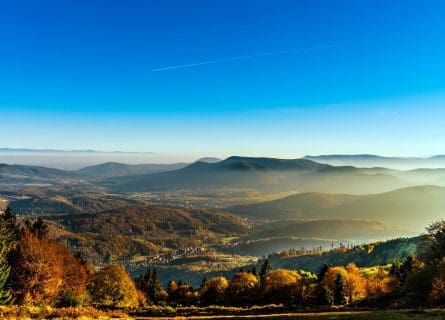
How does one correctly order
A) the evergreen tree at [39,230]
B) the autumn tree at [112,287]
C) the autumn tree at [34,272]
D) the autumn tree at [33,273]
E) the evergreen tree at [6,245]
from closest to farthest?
the evergreen tree at [6,245] → the autumn tree at [34,272] → the autumn tree at [33,273] → the evergreen tree at [39,230] → the autumn tree at [112,287]

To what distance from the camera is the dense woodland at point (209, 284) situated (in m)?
60.6

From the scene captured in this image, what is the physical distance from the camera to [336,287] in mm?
86750

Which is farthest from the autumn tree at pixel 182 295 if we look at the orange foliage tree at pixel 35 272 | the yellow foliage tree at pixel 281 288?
the orange foliage tree at pixel 35 272

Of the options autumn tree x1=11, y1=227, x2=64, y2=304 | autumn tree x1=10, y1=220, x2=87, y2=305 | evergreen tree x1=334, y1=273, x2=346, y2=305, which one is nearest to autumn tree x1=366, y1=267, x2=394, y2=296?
evergreen tree x1=334, y1=273, x2=346, y2=305

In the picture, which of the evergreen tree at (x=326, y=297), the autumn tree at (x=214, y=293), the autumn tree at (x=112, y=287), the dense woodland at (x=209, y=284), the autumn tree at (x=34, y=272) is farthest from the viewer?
the autumn tree at (x=214, y=293)

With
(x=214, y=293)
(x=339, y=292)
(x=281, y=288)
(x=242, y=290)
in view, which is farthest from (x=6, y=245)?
(x=339, y=292)

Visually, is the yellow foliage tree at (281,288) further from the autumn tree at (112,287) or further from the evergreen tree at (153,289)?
the evergreen tree at (153,289)

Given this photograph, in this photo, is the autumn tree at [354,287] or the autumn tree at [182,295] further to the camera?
the autumn tree at [182,295]

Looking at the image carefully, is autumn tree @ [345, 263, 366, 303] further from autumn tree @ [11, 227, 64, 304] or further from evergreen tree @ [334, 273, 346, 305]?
autumn tree @ [11, 227, 64, 304]

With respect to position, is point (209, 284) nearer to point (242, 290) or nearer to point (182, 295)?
point (242, 290)

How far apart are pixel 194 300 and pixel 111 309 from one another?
67.8 m

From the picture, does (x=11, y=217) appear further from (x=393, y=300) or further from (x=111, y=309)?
(x=393, y=300)

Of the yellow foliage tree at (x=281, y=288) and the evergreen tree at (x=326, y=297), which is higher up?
the evergreen tree at (x=326, y=297)

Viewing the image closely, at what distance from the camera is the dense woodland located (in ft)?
199
